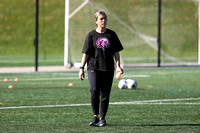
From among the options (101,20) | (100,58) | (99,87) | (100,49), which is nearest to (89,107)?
(99,87)

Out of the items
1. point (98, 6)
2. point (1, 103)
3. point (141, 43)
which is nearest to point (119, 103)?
point (1, 103)

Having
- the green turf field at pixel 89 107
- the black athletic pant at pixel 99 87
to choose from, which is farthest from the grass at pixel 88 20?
the black athletic pant at pixel 99 87

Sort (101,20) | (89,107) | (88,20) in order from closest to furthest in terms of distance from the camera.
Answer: (101,20) → (89,107) → (88,20)

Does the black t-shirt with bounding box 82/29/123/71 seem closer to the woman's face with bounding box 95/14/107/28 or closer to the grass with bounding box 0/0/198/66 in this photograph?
the woman's face with bounding box 95/14/107/28

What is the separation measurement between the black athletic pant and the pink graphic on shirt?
435 mm

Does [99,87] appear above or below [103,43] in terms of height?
below

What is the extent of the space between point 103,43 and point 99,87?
74 cm

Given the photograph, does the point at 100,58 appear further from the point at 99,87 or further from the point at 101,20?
the point at 101,20

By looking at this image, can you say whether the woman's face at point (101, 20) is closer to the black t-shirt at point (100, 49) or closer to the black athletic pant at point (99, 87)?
the black t-shirt at point (100, 49)

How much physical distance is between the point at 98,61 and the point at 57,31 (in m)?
50.2

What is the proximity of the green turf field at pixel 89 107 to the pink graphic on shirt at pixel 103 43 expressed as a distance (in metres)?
1.30

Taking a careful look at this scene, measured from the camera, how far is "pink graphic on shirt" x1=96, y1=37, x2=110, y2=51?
8.23 m

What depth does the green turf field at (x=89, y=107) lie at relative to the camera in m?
8.26

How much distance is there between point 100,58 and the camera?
8.30 metres
